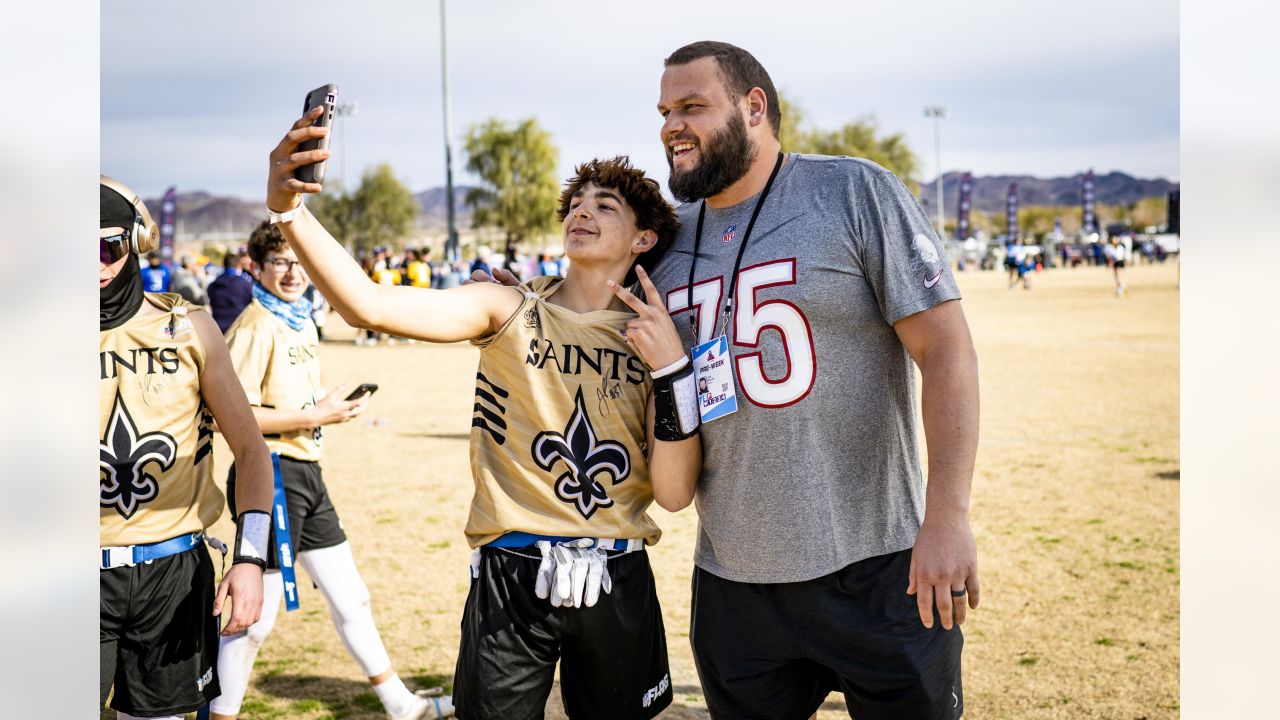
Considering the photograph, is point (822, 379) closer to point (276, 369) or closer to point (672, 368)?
point (672, 368)

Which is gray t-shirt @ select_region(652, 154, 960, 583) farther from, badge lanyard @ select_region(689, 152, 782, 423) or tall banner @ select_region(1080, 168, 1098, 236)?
tall banner @ select_region(1080, 168, 1098, 236)

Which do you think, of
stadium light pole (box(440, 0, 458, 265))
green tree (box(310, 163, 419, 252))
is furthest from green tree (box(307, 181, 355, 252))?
stadium light pole (box(440, 0, 458, 265))

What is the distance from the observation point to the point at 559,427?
284cm

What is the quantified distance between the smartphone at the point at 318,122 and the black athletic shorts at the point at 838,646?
1.50 m

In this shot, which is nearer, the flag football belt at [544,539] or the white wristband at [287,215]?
the white wristband at [287,215]

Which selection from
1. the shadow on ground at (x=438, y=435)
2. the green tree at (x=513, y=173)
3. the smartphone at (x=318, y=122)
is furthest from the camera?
the green tree at (x=513, y=173)

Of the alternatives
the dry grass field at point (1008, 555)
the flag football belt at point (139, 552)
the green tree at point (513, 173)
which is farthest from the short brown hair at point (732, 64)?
the green tree at point (513, 173)

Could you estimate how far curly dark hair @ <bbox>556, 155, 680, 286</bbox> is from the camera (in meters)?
3.00

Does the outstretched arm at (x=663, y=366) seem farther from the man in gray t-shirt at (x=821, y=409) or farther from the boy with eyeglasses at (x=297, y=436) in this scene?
the boy with eyeglasses at (x=297, y=436)

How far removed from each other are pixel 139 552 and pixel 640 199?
1.65 metres

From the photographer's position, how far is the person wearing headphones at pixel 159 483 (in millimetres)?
2812
